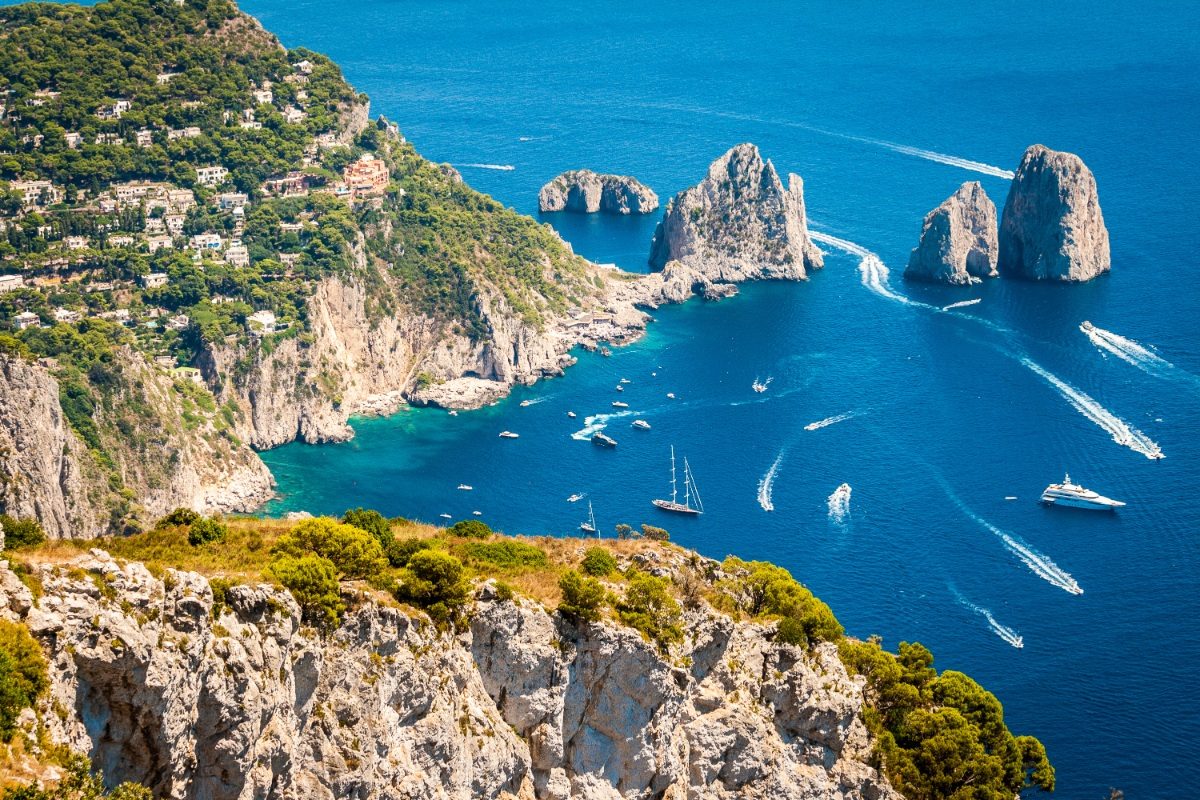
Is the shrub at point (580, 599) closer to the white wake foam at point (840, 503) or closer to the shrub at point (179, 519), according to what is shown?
the shrub at point (179, 519)

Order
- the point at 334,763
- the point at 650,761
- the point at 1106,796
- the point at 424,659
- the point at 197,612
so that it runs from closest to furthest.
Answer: the point at 197,612 < the point at 334,763 < the point at 424,659 < the point at 650,761 < the point at 1106,796

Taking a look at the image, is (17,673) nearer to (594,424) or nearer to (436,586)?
(436,586)

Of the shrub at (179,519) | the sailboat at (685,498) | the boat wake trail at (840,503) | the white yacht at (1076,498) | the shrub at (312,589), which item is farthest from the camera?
the sailboat at (685,498)

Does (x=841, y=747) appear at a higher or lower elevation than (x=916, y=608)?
higher

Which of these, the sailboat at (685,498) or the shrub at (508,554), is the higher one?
the shrub at (508,554)

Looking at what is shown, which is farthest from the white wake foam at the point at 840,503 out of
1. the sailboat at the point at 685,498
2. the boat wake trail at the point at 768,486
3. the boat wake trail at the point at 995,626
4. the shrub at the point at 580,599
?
the shrub at the point at 580,599

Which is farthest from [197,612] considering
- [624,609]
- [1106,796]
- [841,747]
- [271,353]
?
[271,353]

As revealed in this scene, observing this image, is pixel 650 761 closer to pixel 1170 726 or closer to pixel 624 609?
pixel 624 609
